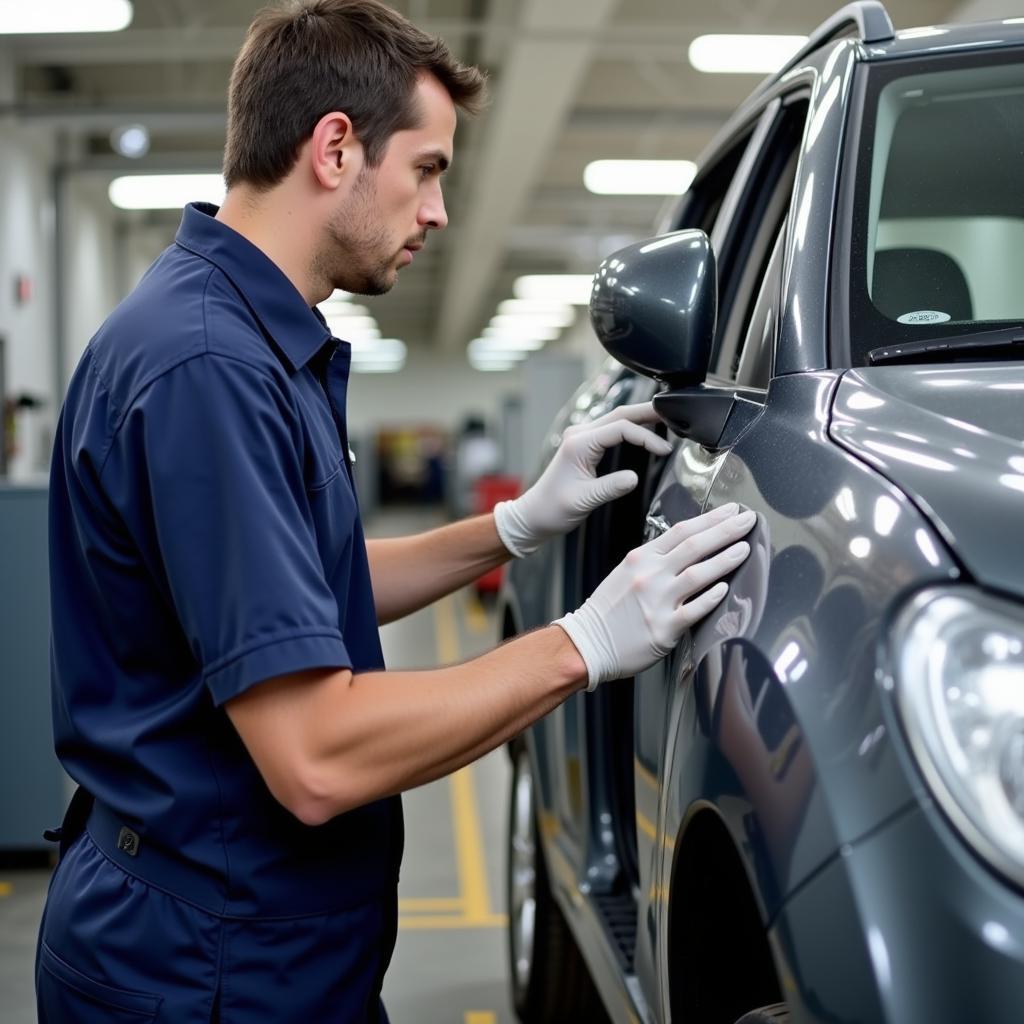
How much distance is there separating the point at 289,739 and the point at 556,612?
49.8 inches

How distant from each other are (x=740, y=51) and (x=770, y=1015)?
8.61 m

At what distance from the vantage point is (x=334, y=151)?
1.66 metres

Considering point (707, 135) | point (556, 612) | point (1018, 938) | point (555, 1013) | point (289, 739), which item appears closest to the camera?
point (1018, 938)

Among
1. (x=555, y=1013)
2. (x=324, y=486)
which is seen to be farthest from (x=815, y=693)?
(x=555, y=1013)

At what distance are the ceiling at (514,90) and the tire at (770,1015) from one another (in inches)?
261

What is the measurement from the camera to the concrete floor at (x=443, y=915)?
353cm

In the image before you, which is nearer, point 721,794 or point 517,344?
point 721,794

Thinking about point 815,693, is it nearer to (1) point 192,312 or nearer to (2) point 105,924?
(1) point 192,312

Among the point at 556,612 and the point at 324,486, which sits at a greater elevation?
the point at 324,486

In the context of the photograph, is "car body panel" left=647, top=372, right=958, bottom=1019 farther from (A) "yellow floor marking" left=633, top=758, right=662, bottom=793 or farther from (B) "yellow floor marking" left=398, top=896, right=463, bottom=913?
(B) "yellow floor marking" left=398, top=896, right=463, bottom=913

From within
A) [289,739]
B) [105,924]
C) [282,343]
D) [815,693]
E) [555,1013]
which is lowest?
[555,1013]

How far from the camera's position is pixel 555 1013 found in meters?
3.06

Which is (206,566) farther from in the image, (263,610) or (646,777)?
(646,777)

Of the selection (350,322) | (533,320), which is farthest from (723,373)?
(533,320)
